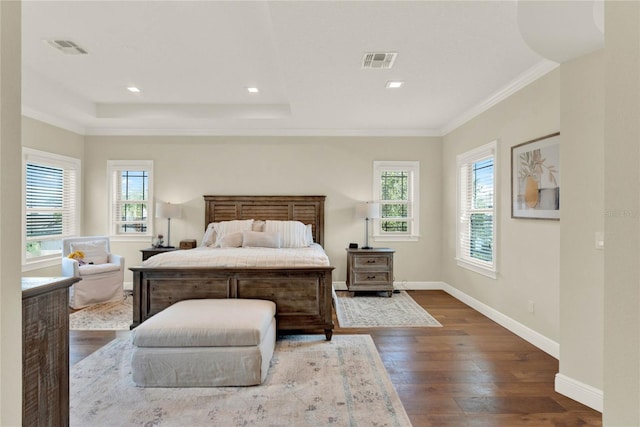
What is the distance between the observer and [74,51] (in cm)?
325

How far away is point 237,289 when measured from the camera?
3273 millimetres

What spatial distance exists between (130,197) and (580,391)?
6196 mm

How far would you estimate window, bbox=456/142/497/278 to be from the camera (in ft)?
13.5

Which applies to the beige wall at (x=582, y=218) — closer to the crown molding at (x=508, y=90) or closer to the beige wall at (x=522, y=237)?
the beige wall at (x=522, y=237)

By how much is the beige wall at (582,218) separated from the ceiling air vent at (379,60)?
1.32 meters

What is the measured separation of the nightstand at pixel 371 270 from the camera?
5.08 m

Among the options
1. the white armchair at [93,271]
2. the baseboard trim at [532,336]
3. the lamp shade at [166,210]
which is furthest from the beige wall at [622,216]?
the lamp shade at [166,210]

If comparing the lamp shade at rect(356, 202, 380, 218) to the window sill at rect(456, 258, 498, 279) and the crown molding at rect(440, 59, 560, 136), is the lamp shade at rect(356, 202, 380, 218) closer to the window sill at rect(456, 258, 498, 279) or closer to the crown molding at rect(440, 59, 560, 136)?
the window sill at rect(456, 258, 498, 279)

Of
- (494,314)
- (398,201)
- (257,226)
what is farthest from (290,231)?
(494,314)

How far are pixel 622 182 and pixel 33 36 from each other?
4.18 m

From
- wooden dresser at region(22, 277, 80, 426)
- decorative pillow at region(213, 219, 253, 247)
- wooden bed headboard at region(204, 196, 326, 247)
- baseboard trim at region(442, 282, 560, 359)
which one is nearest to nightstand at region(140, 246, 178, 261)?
wooden bed headboard at region(204, 196, 326, 247)

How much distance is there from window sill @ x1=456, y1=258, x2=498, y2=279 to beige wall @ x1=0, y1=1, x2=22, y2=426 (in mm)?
4208

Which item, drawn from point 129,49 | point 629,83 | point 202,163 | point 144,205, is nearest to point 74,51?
point 129,49

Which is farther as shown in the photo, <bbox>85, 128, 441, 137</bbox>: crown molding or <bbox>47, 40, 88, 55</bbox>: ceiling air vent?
<bbox>85, 128, 441, 137</bbox>: crown molding
